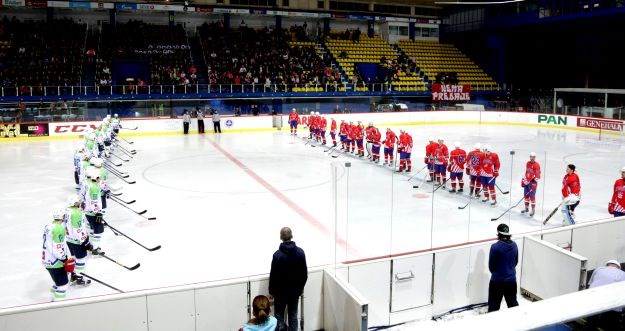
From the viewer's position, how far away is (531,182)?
10.1 meters

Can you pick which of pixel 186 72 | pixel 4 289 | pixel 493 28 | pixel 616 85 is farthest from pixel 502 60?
pixel 4 289

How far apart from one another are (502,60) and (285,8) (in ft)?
51.4

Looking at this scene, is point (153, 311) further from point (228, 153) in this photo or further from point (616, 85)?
point (616, 85)

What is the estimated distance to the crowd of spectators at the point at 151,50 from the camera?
28.2 m

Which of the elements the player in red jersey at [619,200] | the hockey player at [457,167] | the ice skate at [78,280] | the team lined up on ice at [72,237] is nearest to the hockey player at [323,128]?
the hockey player at [457,167]

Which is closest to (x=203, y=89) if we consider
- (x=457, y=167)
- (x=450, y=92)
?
(x=450, y=92)

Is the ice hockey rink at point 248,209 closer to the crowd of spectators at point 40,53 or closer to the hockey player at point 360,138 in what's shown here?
the hockey player at point 360,138

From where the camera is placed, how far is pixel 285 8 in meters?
35.8

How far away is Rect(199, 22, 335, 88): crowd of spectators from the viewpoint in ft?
99.6

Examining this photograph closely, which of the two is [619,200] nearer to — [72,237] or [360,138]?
[72,237]

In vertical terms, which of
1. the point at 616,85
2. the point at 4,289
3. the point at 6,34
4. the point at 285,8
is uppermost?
the point at 285,8

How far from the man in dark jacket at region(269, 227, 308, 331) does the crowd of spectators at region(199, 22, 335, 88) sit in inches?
979

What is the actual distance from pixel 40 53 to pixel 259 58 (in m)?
12.1

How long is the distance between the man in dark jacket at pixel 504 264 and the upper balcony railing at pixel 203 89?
24070 mm
